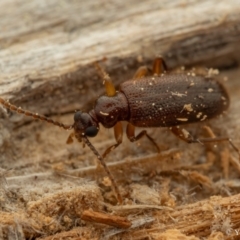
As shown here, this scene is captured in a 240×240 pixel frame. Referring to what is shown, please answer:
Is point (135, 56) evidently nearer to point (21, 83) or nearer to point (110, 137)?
point (110, 137)

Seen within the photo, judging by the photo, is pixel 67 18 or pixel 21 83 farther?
pixel 67 18

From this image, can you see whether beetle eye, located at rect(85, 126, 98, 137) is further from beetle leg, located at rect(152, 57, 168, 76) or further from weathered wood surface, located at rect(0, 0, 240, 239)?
beetle leg, located at rect(152, 57, 168, 76)

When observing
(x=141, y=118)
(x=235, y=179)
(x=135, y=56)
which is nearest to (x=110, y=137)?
(x=141, y=118)

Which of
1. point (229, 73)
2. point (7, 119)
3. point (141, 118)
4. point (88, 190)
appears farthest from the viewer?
point (229, 73)

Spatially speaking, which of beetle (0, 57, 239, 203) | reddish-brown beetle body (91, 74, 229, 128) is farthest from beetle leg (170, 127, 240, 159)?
reddish-brown beetle body (91, 74, 229, 128)

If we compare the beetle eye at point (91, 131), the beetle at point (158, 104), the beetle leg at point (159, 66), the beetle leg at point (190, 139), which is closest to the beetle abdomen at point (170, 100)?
the beetle at point (158, 104)

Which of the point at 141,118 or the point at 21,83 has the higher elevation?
the point at 21,83
